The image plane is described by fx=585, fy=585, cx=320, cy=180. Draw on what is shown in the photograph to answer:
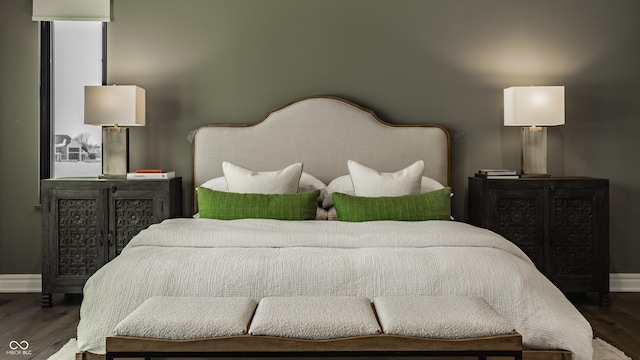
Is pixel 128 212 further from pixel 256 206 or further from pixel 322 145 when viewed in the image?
pixel 322 145

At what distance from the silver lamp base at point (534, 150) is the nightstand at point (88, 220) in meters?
2.51

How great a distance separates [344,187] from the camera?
12.7 feet

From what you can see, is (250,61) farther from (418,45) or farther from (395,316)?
(395,316)

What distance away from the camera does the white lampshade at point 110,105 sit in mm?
3977

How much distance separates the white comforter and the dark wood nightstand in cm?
134

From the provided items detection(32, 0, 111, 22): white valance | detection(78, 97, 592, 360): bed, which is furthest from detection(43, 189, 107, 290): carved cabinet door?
detection(32, 0, 111, 22): white valance

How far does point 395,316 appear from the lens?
6.30ft

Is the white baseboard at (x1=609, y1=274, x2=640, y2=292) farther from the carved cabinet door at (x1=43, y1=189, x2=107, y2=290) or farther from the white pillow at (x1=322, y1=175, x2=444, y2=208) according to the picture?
the carved cabinet door at (x1=43, y1=189, x2=107, y2=290)

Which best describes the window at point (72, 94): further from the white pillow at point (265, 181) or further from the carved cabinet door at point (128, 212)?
the white pillow at point (265, 181)

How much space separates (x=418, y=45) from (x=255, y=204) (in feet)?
6.16

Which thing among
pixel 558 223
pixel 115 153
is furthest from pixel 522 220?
pixel 115 153

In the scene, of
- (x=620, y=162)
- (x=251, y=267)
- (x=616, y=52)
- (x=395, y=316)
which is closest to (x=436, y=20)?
(x=616, y=52)

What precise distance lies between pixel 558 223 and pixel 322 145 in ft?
5.59

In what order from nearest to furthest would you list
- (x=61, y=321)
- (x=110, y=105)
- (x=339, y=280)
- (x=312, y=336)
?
(x=312, y=336)
(x=339, y=280)
(x=61, y=321)
(x=110, y=105)
